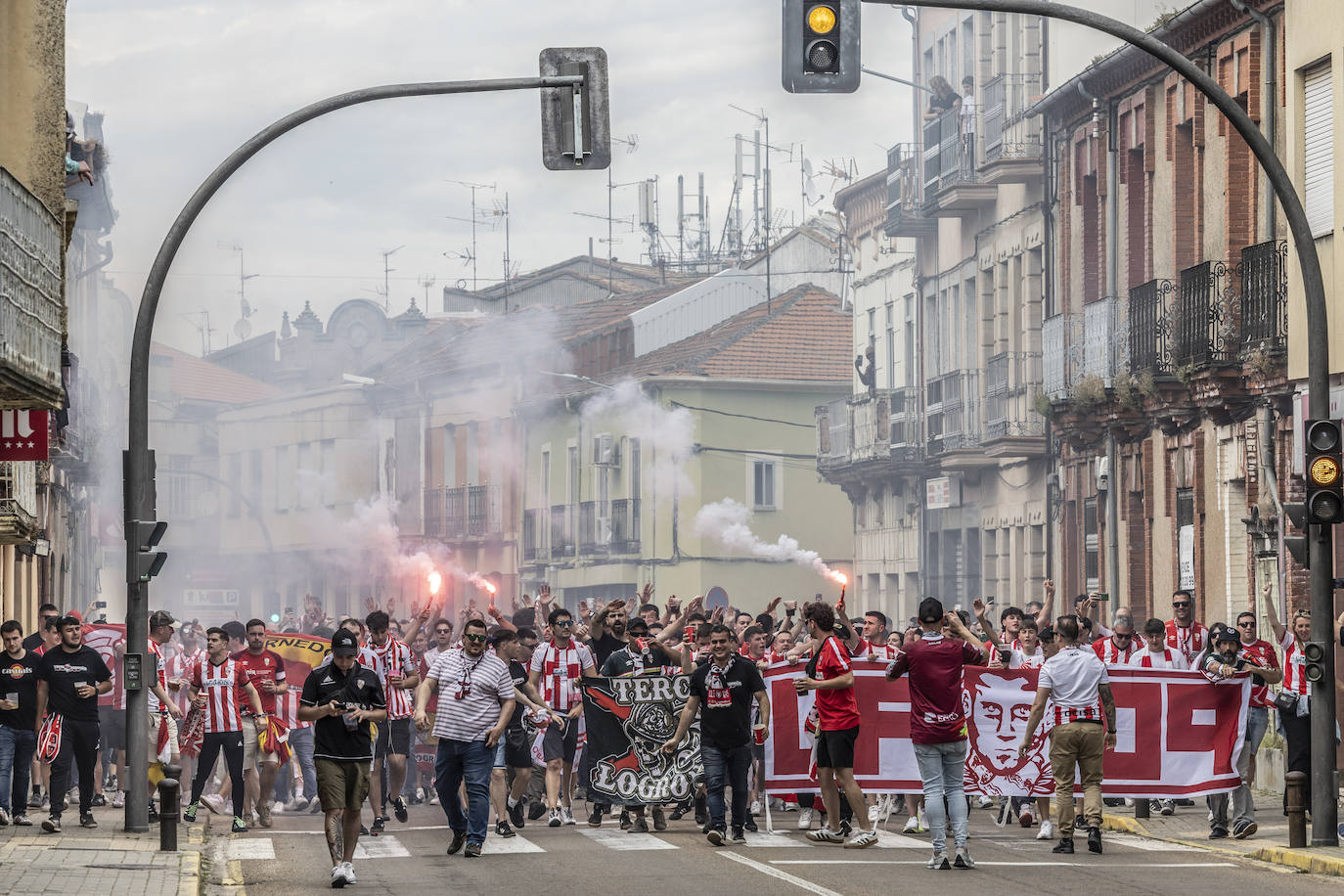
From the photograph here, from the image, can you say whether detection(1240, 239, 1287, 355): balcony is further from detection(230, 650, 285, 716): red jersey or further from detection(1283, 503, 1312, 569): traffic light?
detection(230, 650, 285, 716): red jersey

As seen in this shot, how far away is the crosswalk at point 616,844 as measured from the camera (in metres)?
18.9

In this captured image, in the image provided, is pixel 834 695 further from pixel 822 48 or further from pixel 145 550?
pixel 145 550

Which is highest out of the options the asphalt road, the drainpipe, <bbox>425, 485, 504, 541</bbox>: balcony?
the drainpipe

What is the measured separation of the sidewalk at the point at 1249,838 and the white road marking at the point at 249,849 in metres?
7.19

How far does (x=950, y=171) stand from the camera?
42406mm

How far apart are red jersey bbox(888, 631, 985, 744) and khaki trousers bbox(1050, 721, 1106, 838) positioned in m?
1.08

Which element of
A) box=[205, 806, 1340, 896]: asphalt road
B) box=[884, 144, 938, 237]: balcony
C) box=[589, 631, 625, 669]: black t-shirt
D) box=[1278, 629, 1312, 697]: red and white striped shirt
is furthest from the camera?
box=[884, 144, 938, 237]: balcony

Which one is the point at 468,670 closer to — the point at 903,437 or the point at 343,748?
the point at 343,748

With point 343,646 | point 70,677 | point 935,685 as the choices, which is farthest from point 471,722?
point 70,677

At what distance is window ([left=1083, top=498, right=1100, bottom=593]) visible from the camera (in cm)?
3716

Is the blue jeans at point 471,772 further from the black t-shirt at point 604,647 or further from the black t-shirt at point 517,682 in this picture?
the black t-shirt at point 604,647

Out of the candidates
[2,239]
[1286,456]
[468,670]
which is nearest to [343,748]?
[468,670]

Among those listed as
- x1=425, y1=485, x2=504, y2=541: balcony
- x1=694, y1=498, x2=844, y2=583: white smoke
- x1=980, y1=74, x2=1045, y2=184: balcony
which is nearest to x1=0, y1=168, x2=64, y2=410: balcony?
x1=980, y1=74, x2=1045, y2=184: balcony

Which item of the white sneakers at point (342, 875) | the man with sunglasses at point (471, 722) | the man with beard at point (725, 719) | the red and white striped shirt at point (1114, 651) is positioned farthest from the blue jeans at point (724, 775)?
the red and white striped shirt at point (1114, 651)
